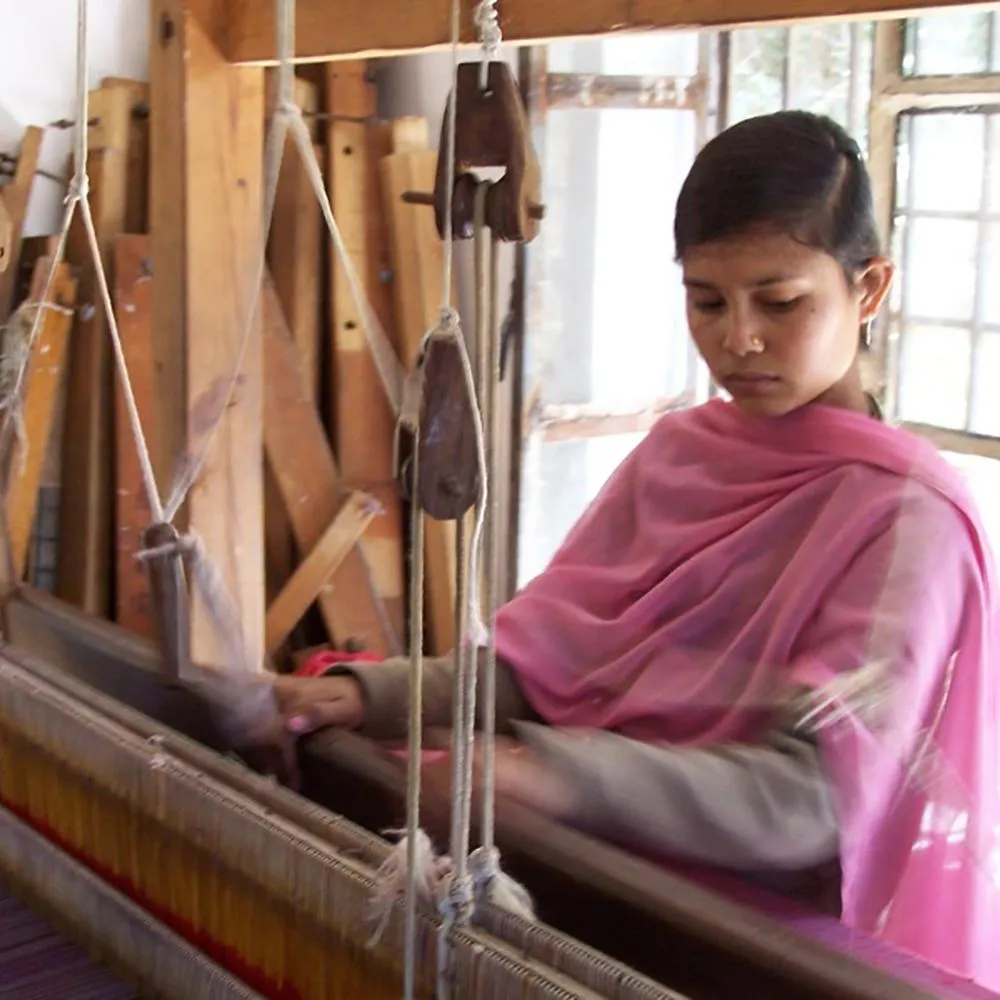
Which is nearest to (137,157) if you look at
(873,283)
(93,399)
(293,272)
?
(293,272)

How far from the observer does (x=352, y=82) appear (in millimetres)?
2848

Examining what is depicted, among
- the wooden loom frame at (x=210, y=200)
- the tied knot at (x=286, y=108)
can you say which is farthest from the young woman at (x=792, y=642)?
the wooden loom frame at (x=210, y=200)

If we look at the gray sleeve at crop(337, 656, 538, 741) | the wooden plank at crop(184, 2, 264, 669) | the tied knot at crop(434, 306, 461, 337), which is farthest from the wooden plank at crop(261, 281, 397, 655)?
the tied knot at crop(434, 306, 461, 337)

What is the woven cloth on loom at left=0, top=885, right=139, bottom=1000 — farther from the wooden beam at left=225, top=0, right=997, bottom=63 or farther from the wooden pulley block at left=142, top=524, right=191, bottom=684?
the wooden beam at left=225, top=0, right=997, bottom=63

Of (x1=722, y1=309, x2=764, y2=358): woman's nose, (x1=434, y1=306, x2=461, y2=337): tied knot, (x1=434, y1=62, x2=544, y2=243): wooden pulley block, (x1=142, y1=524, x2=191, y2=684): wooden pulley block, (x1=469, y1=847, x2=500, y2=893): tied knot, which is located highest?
(x1=434, y1=62, x2=544, y2=243): wooden pulley block

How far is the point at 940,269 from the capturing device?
2.87 meters

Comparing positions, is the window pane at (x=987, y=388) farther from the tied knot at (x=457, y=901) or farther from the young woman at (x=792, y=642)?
the tied knot at (x=457, y=901)

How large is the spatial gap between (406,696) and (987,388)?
1966 millimetres

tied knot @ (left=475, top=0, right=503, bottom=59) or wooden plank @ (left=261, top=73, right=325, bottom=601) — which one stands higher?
tied knot @ (left=475, top=0, right=503, bottom=59)

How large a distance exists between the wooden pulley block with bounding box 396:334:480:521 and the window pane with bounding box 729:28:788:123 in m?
2.30

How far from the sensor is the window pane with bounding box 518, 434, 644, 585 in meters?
2.85

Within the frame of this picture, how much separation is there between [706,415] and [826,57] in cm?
187

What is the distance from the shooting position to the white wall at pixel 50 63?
267 centimetres

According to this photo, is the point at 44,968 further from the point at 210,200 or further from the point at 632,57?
the point at 632,57
